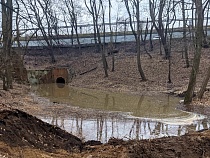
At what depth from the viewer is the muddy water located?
10844mm

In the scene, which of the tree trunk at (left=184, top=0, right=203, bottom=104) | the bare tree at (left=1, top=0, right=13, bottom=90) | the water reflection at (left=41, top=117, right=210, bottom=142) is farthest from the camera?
the bare tree at (left=1, top=0, right=13, bottom=90)

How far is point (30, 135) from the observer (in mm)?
8047

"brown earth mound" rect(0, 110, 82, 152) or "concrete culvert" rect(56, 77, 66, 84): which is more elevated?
"brown earth mound" rect(0, 110, 82, 152)

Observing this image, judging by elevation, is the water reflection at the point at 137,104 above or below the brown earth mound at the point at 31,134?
below

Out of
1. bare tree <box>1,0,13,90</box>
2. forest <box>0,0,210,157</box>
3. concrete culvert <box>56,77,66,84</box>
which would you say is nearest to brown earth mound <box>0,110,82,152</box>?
forest <box>0,0,210,157</box>

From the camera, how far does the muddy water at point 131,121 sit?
427 inches

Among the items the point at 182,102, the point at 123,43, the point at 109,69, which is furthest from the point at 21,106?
the point at 123,43

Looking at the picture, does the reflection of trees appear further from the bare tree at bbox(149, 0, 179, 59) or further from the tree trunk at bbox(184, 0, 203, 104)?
the bare tree at bbox(149, 0, 179, 59)

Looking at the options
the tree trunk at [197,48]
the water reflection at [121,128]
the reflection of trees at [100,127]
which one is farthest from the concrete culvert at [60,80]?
the water reflection at [121,128]

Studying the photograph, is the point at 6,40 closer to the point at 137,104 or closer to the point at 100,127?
the point at 137,104

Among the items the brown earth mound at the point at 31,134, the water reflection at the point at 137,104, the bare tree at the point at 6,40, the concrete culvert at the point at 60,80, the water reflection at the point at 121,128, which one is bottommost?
the concrete culvert at the point at 60,80

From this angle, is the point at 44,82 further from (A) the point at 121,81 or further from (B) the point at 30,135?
(B) the point at 30,135

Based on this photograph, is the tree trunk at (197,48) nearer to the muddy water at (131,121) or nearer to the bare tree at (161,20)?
the muddy water at (131,121)

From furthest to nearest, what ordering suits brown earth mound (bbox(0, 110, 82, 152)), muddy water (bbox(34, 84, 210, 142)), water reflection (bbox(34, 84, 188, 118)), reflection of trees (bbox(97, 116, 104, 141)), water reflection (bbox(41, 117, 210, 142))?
water reflection (bbox(34, 84, 188, 118)), muddy water (bbox(34, 84, 210, 142)), water reflection (bbox(41, 117, 210, 142)), reflection of trees (bbox(97, 116, 104, 141)), brown earth mound (bbox(0, 110, 82, 152))
